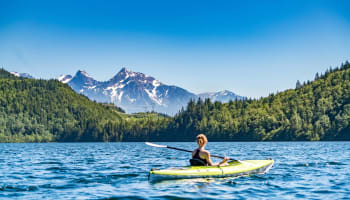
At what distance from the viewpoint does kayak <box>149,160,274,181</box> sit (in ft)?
79.2

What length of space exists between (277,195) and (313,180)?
6598 millimetres

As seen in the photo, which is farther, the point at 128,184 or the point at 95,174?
the point at 95,174

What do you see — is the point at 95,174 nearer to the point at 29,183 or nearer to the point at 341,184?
the point at 29,183

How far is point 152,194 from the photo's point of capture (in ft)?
68.1

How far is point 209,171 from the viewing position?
82.2 feet

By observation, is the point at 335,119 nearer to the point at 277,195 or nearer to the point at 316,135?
the point at 316,135

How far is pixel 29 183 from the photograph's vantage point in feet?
83.7

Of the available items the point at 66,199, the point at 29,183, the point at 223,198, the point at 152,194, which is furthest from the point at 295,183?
the point at 29,183

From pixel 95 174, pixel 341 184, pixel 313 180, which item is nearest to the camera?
pixel 341 184

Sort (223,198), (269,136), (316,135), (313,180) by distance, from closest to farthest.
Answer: (223,198) < (313,180) < (316,135) < (269,136)

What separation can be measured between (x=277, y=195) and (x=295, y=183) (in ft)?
15.1

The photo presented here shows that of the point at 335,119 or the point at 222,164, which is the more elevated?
the point at 335,119

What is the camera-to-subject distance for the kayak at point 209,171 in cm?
2414

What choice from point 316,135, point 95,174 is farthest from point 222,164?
point 316,135
